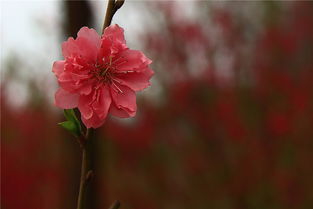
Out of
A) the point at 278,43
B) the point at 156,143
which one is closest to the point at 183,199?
the point at 156,143

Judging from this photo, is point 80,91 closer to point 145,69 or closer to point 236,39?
point 145,69

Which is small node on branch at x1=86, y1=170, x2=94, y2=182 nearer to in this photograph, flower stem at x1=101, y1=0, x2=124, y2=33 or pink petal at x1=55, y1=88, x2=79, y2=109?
pink petal at x1=55, y1=88, x2=79, y2=109

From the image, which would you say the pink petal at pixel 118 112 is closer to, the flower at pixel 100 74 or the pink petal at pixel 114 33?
the flower at pixel 100 74

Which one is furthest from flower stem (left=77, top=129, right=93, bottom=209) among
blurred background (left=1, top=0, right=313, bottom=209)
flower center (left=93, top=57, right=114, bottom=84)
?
blurred background (left=1, top=0, right=313, bottom=209)

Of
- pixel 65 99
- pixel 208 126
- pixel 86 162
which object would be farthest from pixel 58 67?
pixel 208 126

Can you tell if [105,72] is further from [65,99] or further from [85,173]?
[85,173]

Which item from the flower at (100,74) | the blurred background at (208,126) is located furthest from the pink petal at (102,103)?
the blurred background at (208,126)
